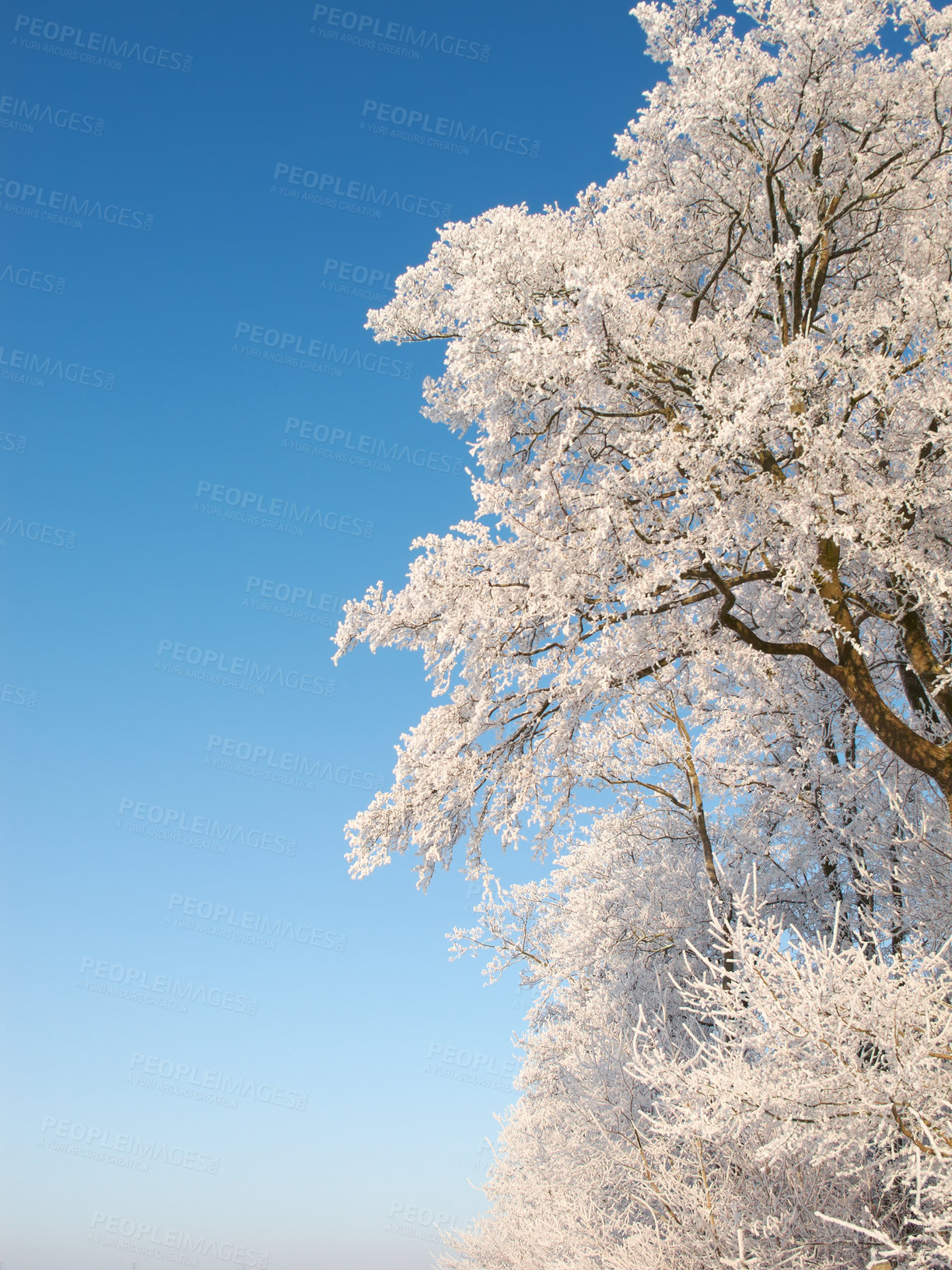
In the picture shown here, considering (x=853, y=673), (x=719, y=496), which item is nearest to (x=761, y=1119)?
(x=853, y=673)


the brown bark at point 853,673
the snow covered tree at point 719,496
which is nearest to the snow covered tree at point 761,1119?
the snow covered tree at point 719,496

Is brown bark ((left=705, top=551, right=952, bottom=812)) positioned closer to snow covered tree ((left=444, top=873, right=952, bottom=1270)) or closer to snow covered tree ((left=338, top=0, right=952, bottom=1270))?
snow covered tree ((left=338, top=0, right=952, bottom=1270))

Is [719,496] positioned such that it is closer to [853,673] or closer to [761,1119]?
[853,673]

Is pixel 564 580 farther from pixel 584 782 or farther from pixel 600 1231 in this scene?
pixel 600 1231

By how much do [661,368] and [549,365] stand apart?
→ 140cm

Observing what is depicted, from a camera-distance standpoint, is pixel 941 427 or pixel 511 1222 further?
pixel 511 1222

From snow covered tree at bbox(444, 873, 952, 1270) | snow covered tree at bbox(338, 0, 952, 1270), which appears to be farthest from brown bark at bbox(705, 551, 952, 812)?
snow covered tree at bbox(444, 873, 952, 1270)

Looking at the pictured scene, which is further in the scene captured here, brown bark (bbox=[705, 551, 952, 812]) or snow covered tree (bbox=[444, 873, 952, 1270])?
brown bark (bbox=[705, 551, 952, 812])

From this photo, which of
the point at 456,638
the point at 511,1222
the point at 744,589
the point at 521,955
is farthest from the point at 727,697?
the point at 511,1222

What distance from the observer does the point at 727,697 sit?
492 inches

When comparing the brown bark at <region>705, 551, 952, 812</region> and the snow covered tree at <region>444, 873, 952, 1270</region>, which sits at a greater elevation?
the brown bark at <region>705, 551, 952, 812</region>

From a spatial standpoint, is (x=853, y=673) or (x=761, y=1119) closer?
(x=761, y=1119)

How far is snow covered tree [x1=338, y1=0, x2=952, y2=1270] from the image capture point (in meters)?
6.91

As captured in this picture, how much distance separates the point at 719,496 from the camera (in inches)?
295
